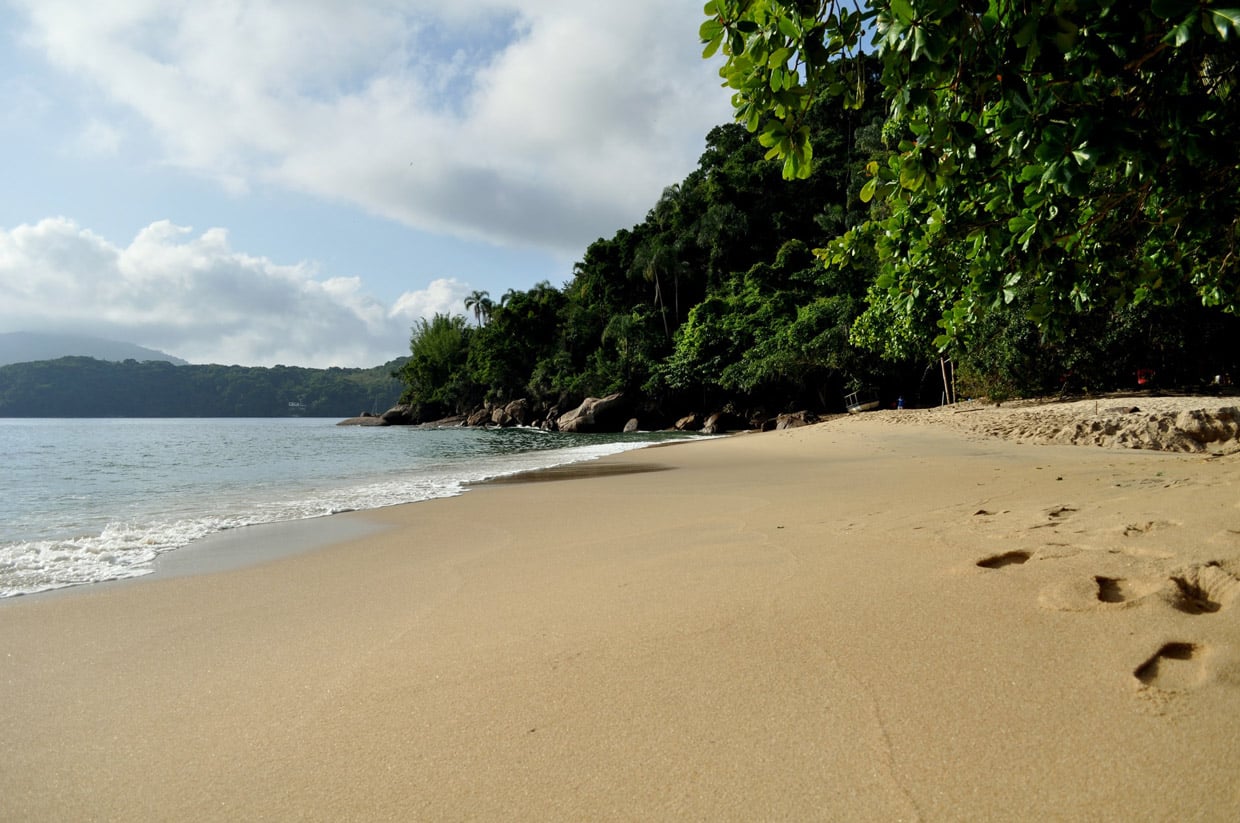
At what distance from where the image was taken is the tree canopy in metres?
1.81

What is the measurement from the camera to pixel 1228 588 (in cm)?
218

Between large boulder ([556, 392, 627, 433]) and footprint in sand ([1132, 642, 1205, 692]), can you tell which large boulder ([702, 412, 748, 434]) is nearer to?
large boulder ([556, 392, 627, 433])

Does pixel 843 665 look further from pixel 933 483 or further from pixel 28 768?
pixel 933 483

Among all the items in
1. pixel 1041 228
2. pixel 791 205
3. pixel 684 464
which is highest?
pixel 791 205

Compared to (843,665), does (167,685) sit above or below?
below

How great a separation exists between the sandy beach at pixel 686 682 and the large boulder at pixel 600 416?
35725 mm

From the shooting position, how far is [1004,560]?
118 inches

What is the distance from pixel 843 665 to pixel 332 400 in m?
150

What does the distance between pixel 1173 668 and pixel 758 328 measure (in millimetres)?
36338

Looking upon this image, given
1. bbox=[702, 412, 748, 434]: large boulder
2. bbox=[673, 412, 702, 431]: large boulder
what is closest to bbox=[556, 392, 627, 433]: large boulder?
bbox=[673, 412, 702, 431]: large boulder

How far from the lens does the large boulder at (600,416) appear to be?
40.1 metres

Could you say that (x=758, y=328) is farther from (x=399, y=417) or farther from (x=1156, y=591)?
(x=399, y=417)

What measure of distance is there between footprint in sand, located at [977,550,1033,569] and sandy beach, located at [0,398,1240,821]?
14 millimetres

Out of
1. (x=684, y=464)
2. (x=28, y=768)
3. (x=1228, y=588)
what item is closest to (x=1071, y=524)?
(x=1228, y=588)
